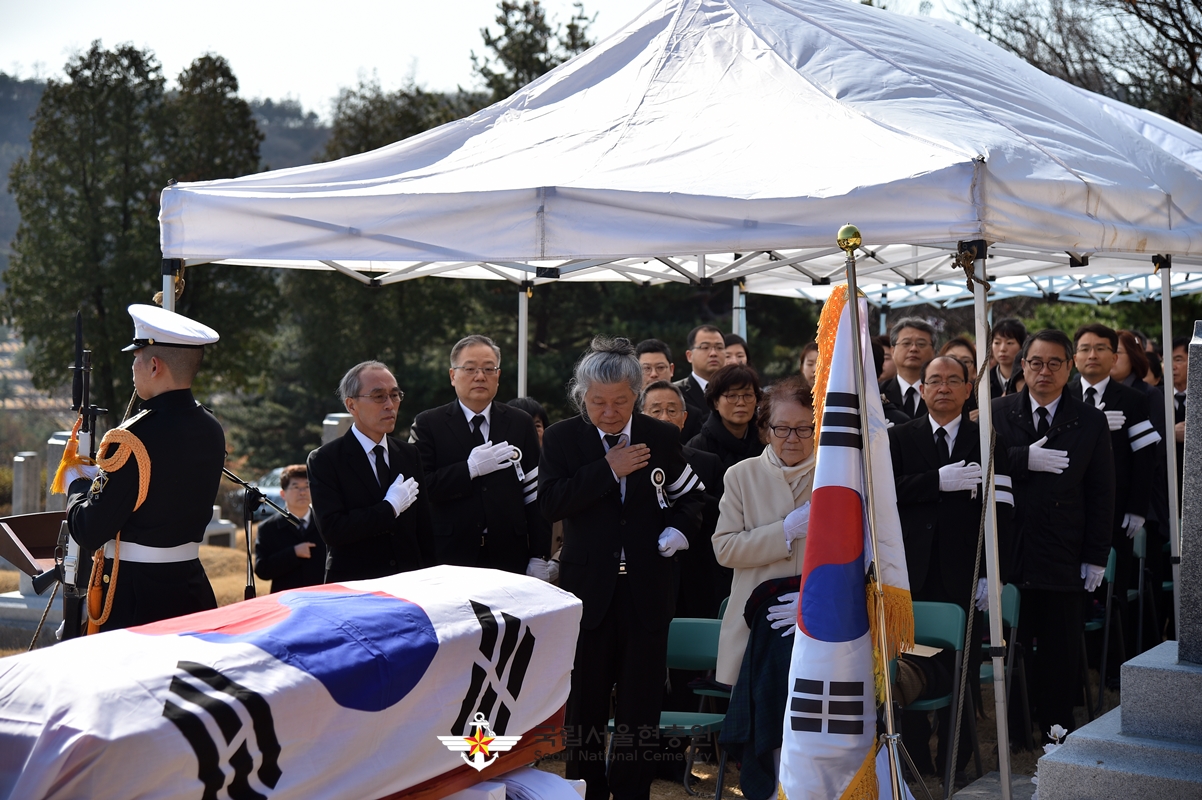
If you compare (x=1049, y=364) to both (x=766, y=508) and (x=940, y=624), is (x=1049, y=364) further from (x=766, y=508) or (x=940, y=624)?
(x=766, y=508)

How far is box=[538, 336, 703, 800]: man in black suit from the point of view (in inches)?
158

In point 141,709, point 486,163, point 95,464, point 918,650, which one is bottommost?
point 918,650

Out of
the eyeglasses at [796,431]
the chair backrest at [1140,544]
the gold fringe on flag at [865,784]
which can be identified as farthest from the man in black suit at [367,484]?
the chair backrest at [1140,544]

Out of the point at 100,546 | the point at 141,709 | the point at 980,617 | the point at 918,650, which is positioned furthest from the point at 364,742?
the point at 980,617

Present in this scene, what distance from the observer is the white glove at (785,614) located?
3.80 meters

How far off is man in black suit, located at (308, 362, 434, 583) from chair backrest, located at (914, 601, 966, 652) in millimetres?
2025

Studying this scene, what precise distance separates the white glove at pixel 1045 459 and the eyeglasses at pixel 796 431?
5.88 feet

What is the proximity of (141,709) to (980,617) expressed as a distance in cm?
393

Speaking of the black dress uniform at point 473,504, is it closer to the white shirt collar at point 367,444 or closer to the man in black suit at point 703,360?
the white shirt collar at point 367,444

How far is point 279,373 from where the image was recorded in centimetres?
2978

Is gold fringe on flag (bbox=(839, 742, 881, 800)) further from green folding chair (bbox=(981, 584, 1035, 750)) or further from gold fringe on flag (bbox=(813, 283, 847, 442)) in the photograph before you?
green folding chair (bbox=(981, 584, 1035, 750))

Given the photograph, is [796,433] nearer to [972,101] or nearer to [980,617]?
[980,617]

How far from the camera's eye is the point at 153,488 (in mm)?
3688

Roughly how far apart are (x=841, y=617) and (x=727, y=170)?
190cm
